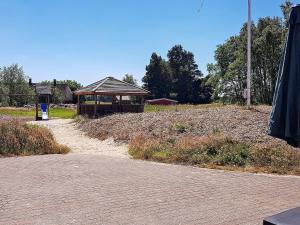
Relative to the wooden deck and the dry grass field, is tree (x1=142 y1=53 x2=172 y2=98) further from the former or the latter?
the dry grass field

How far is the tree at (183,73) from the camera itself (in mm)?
93000

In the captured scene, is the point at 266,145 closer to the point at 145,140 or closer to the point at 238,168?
the point at 238,168

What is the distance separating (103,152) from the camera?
49.6 feet

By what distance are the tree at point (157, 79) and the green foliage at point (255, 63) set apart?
28.3 metres

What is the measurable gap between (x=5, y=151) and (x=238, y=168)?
6696 millimetres

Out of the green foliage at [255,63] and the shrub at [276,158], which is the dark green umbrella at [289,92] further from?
the green foliage at [255,63]

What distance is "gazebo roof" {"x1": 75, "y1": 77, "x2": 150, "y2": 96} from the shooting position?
3087 cm

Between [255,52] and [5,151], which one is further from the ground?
[255,52]

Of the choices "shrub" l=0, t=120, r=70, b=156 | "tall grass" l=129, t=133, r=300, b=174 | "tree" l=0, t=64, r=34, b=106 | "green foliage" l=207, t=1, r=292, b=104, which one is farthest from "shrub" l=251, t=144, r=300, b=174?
"tree" l=0, t=64, r=34, b=106

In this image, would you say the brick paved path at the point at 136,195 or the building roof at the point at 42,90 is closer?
the brick paved path at the point at 136,195

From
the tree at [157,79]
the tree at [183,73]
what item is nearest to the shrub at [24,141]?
the tree at [183,73]

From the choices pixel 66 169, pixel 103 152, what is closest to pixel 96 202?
pixel 66 169

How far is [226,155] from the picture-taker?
11.4 meters

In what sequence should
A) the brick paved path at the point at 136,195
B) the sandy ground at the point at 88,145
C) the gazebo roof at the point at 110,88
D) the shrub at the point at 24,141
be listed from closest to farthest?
the brick paved path at the point at 136,195 < the shrub at the point at 24,141 < the sandy ground at the point at 88,145 < the gazebo roof at the point at 110,88
